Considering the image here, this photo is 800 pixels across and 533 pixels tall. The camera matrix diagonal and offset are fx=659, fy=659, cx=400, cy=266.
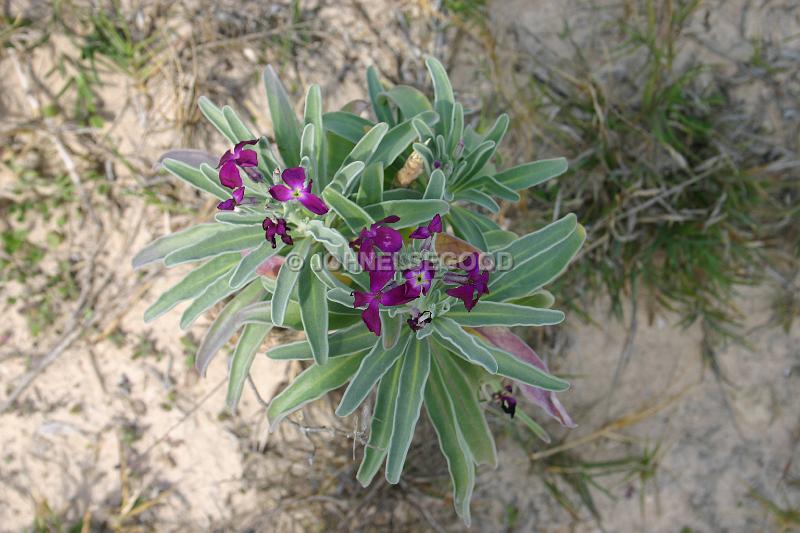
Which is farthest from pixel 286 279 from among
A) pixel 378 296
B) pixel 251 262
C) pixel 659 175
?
pixel 659 175

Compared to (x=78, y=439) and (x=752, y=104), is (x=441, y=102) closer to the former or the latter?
(x=752, y=104)

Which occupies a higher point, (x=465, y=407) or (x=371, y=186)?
(x=371, y=186)

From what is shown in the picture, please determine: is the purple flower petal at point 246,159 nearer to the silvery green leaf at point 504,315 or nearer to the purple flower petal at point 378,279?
the purple flower petal at point 378,279

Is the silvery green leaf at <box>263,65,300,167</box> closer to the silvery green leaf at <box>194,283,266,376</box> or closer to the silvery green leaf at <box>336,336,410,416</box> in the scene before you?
the silvery green leaf at <box>194,283,266,376</box>

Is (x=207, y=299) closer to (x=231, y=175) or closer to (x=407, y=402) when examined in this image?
(x=231, y=175)

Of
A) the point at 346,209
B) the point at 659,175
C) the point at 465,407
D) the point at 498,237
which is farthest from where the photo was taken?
the point at 659,175

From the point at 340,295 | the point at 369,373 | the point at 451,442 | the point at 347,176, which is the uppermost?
the point at 347,176
